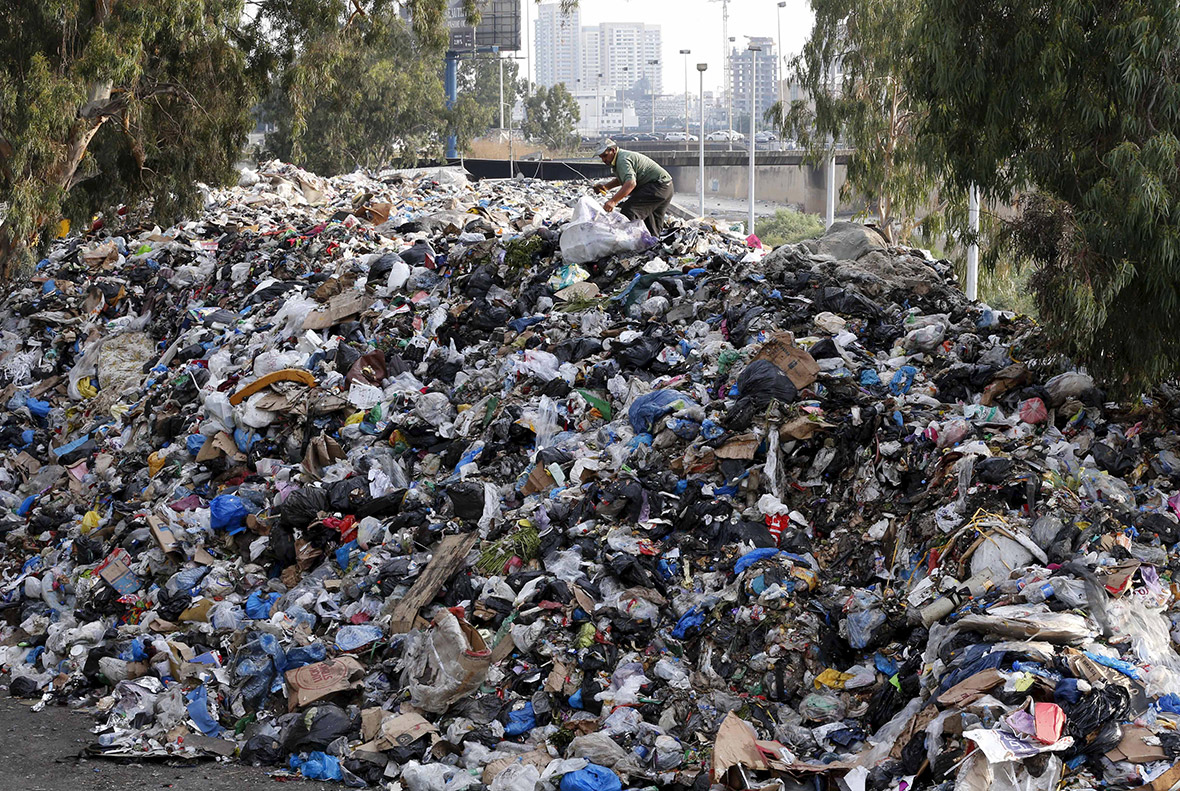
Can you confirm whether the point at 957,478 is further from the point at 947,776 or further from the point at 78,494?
the point at 78,494

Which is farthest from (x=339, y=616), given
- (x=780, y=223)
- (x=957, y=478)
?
(x=780, y=223)

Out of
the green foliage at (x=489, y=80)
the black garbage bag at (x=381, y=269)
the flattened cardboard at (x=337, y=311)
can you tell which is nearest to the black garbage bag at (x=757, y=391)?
the flattened cardboard at (x=337, y=311)

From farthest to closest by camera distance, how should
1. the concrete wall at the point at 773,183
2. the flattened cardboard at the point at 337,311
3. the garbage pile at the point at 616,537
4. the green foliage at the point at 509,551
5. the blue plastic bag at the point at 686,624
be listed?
the concrete wall at the point at 773,183
the flattened cardboard at the point at 337,311
the green foliage at the point at 509,551
the blue plastic bag at the point at 686,624
the garbage pile at the point at 616,537

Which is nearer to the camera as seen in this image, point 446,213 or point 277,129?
point 446,213

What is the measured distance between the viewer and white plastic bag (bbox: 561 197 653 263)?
912 cm

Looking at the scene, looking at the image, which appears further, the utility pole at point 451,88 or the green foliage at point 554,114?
the green foliage at point 554,114

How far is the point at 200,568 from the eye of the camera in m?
6.96

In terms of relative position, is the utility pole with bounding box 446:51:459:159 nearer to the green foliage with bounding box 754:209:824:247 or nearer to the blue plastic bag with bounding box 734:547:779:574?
the green foliage with bounding box 754:209:824:247

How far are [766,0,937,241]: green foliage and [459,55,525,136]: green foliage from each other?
51.3m

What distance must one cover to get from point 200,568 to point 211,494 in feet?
3.02

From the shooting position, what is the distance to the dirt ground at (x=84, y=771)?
16.9 ft

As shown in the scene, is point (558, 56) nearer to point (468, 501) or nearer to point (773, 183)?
point (773, 183)

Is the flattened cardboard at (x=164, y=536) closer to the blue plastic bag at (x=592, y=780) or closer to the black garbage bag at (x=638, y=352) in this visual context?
the black garbage bag at (x=638, y=352)

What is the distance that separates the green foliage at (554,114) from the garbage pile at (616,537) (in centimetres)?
5067
